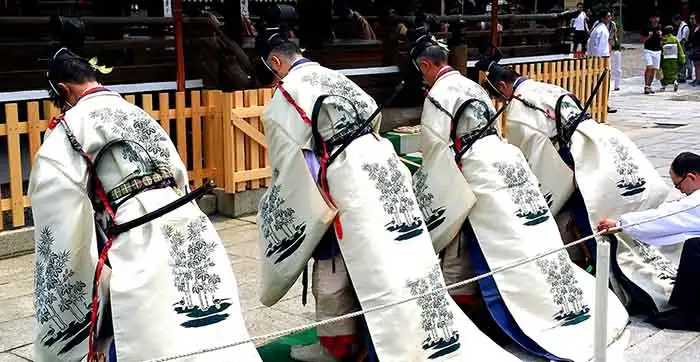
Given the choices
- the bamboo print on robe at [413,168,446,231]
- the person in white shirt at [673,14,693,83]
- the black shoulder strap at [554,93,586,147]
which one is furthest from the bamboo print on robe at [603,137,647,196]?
the person in white shirt at [673,14,693,83]

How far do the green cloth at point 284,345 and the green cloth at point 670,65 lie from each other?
15.7 meters

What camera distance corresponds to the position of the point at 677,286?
4781 millimetres

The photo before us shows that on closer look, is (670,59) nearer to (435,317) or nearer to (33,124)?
(33,124)

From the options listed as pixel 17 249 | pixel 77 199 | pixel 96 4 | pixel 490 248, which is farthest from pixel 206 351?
pixel 96 4

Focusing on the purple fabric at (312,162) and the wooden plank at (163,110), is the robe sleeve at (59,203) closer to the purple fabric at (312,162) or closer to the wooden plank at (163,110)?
the purple fabric at (312,162)

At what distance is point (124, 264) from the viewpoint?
10.00 ft

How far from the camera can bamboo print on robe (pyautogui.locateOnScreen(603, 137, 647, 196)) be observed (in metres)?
5.16

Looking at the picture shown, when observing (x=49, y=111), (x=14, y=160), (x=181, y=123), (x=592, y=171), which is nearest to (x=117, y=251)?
(x=592, y=171)

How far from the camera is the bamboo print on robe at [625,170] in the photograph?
5164 mm

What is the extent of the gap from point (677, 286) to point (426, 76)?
1.82 m

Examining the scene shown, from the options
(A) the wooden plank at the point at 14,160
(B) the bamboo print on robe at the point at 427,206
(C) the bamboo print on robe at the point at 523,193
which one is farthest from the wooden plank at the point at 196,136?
(C) the bamboo print on robe at the point at 523,193

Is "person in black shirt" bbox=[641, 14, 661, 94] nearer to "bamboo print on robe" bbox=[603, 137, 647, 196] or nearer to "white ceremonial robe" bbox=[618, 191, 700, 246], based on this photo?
"bamboo print on robe" bbox=[603, 137, 647, 196]

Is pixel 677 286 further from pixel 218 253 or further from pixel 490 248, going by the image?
pixel 218 253

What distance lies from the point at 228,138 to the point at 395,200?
11.0 ft
